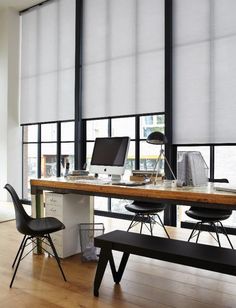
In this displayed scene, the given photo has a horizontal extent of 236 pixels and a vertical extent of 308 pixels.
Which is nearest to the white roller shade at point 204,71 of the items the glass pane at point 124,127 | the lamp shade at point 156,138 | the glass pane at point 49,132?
the glass pane at point 124,127

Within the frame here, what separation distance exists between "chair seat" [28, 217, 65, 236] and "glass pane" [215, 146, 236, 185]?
241 centimetres

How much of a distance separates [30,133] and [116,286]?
5.03 meters

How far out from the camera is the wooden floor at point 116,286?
2389mm

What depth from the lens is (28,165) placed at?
7.14 metres

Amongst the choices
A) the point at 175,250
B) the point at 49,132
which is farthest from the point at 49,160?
the point at 175,250

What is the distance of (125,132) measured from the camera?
17.7 ft

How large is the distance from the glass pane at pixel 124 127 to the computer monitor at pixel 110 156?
63.7 inches

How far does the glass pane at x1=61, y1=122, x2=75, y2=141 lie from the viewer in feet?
20.2

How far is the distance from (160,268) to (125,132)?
8.93 feet

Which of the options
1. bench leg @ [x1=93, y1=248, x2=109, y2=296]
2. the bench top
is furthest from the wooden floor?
the bench top

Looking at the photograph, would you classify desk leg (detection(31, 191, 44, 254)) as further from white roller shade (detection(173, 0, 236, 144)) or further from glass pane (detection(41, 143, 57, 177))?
glass pane (detection(41, 143, 57, 177))

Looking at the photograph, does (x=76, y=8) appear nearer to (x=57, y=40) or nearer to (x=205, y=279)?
(x=57, y=40)

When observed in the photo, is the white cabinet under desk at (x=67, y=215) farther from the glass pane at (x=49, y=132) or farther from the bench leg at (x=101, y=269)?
the glass pane at (x=49, y=132)

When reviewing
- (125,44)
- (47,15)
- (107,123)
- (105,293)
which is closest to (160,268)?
(105,293)
